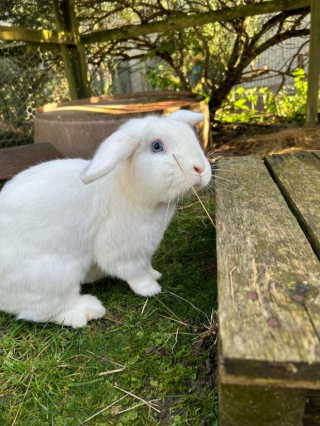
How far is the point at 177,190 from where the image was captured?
1.50m

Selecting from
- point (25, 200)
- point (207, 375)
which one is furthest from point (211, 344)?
point (25, 200)

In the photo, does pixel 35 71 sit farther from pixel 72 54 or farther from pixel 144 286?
pixel 144 286

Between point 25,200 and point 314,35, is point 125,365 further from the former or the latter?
point 314,35

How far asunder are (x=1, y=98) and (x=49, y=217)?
276 cm

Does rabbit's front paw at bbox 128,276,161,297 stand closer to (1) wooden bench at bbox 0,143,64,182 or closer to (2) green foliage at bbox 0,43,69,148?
(1) wooden bench at bbox 0,143,64,182

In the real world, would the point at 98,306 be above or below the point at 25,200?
below

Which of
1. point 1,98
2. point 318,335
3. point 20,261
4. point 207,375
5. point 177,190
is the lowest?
point 207,375

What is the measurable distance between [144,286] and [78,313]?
1.15ft

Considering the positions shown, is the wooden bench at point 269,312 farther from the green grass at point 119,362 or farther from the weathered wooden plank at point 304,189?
the green grass at point 119,362

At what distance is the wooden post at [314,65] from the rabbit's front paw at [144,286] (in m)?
2.88

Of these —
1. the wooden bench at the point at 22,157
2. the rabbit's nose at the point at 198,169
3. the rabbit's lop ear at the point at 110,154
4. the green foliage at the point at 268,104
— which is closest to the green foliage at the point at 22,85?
the wooden bench at the point at 22,157

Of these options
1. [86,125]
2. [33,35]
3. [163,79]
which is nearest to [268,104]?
[163,79]

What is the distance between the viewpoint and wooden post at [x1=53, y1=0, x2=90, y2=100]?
13.0 feet

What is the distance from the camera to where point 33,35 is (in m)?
3.56
